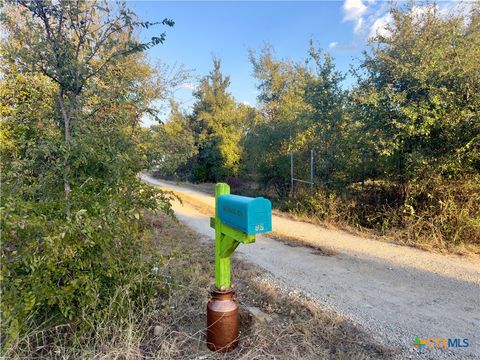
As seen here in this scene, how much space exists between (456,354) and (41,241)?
10.1ft

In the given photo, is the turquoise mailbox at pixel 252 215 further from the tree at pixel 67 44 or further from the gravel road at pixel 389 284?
the gravel road at pixel 389 284

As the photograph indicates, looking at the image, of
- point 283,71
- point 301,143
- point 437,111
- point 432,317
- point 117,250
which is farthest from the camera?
point 283,71

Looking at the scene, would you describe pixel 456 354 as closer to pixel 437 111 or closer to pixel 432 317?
pixel 432 317

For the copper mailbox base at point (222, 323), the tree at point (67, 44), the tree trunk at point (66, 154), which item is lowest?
the copper mailbox base at point (222, 323)

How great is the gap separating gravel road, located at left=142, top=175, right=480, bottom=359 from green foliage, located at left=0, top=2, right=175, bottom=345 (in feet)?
3.32

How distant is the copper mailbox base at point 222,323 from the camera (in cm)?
233

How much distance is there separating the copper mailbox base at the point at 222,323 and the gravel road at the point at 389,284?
50.0 inches

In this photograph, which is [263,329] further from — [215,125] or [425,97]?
[215,125]

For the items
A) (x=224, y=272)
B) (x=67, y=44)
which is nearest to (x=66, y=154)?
(x=67, y=44)

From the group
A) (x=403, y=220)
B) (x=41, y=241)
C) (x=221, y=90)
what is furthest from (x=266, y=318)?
(x=221, y=90)

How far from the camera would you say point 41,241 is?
79.2 inches

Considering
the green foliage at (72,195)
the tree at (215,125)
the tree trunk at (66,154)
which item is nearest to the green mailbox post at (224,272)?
the green foliage at (72,195)

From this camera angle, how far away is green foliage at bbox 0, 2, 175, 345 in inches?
77.4

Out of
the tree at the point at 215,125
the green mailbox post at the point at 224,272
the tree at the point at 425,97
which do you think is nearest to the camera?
the green mailbox post at the point at 224,272
